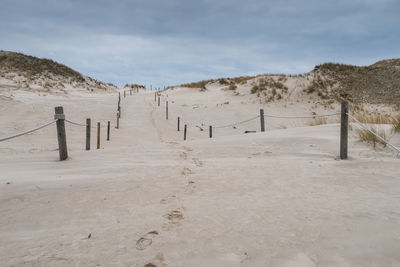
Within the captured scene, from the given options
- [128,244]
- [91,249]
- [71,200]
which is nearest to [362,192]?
[128,244]

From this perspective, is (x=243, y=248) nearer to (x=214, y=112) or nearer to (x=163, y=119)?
(x=163, y=119)

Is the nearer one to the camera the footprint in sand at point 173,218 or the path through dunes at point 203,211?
the path through dunes at point 203,211

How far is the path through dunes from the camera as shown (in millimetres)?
1702

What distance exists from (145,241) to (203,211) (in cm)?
71

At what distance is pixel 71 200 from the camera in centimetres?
276

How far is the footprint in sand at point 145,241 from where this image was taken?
5.99 ft

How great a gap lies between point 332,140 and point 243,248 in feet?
17.2

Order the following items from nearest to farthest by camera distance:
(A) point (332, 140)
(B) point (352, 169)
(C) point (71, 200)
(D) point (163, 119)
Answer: (C) point (71, 200) → (B) point (352, 169) → (A) point (332, 140) → (D) point (163, 119)

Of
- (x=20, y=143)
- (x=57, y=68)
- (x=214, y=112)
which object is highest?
(x=57, y=68)

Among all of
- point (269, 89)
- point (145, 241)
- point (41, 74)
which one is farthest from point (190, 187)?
point (41, 74)

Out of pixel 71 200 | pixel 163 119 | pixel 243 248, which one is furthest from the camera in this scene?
pixel 163 119

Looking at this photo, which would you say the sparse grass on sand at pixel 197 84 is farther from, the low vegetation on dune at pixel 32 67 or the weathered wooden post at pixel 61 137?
the weathered wooden post at pixel 61 137

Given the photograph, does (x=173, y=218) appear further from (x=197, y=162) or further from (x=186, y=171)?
(x=197, y=162)

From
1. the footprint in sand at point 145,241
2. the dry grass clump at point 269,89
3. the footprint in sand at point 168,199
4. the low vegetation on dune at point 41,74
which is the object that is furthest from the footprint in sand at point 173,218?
the low vegetation on dune at point 41,74
